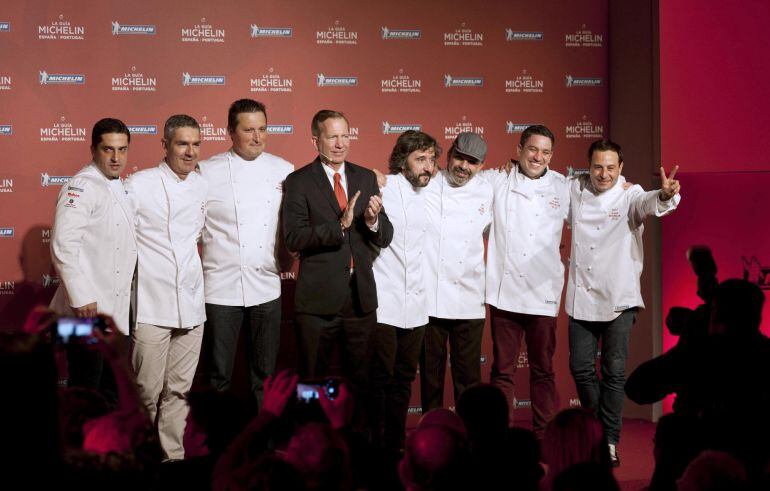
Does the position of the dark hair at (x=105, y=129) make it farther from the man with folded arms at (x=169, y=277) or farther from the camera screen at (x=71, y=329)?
the camera screen at (x=71, y=329)

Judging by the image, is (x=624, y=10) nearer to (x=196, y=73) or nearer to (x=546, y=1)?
(x=546, y=1)

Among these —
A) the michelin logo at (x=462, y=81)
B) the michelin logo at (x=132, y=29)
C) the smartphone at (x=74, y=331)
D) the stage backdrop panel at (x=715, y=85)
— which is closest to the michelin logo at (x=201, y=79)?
the michelin logo at (x=132, y=29)

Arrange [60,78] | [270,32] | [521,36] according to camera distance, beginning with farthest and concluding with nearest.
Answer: [521,36], [270,32], [60,78]

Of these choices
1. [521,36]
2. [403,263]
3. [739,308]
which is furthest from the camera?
[521,36]

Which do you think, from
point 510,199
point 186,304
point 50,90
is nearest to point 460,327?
point 510,199

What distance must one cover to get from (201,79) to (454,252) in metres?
2.04

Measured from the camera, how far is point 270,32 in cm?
560

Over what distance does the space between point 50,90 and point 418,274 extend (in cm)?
262

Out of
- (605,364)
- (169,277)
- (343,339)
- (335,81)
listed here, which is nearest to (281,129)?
(335,81)

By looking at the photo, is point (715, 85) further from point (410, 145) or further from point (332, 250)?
point (332, 250)

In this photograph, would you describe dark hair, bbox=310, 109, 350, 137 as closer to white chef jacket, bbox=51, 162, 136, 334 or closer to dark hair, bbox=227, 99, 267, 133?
dark hair, bbox=227, 99, 267, 133

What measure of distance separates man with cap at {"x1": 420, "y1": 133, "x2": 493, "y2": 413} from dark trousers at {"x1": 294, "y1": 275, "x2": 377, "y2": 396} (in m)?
0.46

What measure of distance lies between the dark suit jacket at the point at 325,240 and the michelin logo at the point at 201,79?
1304 millimetres

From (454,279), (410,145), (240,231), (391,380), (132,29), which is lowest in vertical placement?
(391,380)
